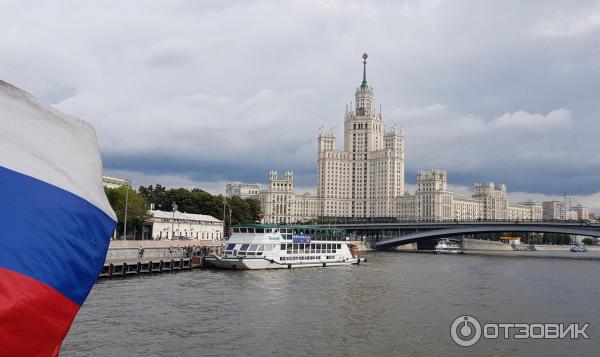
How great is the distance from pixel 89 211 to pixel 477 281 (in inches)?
2418

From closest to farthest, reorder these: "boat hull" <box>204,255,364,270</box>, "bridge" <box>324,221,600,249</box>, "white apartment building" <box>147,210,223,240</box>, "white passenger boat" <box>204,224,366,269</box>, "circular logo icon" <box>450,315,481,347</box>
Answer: "circular logo icon" <box>450,315,481,347</box>
"boat hull" <box>204,255,364,270</box>
"white passenger boat" <box>204,224,366,269</box>
"white apartment building" <box>147,210,223,240</box>
"bridge" <box>324,221,600,249</box>

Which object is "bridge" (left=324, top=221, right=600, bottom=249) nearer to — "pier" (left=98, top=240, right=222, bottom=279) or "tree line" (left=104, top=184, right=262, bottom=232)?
"tree line" (left=104, top=184, right=262, bottom=232)

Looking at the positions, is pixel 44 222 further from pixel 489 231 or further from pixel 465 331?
pixel 489 231

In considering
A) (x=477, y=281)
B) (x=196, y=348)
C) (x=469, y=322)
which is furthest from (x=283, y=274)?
(x=196, y=348)

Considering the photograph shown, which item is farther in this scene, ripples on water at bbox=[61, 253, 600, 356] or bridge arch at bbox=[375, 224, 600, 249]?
bridge arch at bbox=[375, 224, 600, 249]

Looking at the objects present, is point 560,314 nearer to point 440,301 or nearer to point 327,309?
point 440,301

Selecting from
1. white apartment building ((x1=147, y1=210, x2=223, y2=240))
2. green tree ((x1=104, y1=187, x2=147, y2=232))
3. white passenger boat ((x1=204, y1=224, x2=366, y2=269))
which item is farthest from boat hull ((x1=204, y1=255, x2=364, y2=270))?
white apartment building ((x1=147, y1=210, x2=223, y2=240))

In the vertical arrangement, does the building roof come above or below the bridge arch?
above

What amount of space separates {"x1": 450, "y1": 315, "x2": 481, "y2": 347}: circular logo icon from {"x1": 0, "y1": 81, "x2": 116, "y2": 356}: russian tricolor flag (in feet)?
83.8

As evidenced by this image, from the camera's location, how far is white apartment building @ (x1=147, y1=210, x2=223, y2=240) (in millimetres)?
104188

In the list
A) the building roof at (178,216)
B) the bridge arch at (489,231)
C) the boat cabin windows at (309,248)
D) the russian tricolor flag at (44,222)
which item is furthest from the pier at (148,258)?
the bridge arch at (489,231)

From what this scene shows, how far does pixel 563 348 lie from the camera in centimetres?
2728

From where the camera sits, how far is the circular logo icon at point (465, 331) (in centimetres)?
2857

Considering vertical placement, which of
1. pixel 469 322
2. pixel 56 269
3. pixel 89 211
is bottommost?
pixel 469 322
